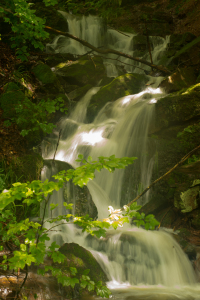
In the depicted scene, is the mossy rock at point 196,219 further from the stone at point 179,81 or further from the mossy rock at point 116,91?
the mossy rock at point 116,91

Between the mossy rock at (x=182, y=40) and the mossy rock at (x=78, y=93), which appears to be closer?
the mossy rock at (x=78, y=93)

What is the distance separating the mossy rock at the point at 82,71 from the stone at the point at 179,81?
11.8 feet

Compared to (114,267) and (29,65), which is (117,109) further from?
(114,267)

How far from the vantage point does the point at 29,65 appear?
29.0ft

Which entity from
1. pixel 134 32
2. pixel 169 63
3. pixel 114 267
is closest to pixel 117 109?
pixel 169 63

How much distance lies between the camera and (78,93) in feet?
33.4

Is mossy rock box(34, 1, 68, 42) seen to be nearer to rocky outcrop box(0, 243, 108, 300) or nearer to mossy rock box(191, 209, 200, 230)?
mossy rock box(191, 209, 200, 230)

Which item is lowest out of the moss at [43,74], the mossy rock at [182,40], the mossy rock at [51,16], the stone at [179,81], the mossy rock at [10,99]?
the mossy rock at [10,99]

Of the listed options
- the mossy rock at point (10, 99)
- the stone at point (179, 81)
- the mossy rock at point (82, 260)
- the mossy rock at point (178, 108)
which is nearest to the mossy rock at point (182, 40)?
the stone at point (179, 81)

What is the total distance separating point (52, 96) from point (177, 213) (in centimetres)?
577

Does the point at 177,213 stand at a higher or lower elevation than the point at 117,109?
lower

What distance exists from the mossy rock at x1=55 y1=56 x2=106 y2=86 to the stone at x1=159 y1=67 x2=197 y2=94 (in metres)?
3.58

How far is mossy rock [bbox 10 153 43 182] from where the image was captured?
4.50 m

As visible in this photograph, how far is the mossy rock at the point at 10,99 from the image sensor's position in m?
5.43
